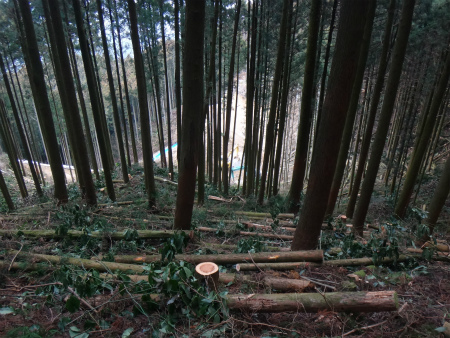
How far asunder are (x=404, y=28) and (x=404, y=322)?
168 inches

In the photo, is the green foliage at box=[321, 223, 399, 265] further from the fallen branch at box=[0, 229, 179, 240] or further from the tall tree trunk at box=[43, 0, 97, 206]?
the tall tree trunk at box=[43, 0, 97, 206]

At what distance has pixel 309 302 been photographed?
6.72 ft

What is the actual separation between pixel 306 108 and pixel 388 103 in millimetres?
1434

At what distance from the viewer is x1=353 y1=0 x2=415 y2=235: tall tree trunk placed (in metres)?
4.13

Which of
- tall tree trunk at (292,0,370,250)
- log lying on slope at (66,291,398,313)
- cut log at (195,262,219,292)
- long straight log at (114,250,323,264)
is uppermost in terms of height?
tall tree trunk at (292,0,370,250)

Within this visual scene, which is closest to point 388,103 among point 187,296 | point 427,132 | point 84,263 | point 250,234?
point 427,132

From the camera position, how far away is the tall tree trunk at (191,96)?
10.00 feet

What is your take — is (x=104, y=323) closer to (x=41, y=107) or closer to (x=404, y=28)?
(x=41, y=107)

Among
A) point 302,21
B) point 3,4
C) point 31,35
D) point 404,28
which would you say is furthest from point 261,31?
point 3,4

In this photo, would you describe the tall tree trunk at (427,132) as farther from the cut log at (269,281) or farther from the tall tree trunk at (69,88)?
the tall tree trunk at (69,88)

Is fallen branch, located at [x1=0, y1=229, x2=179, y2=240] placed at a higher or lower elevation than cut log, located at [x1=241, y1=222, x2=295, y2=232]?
higher

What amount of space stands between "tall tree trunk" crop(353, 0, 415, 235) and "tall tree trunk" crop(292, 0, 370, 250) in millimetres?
2304

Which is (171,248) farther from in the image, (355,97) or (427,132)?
(427,132)

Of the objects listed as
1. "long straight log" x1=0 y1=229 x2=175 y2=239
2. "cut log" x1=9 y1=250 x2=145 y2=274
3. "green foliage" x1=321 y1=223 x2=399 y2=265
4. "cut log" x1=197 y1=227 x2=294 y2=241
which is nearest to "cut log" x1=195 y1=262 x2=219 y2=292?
"cut log" x1=9 y1=250 x2=145 y2=274
